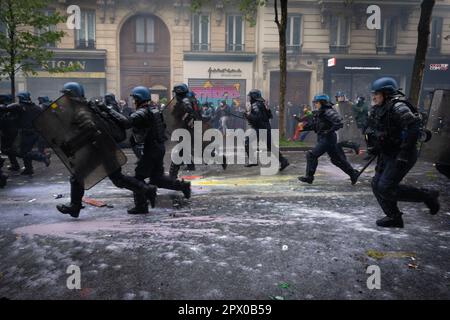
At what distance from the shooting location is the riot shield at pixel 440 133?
6680mm

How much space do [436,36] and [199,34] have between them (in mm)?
13740

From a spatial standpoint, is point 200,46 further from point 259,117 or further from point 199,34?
point 259,117

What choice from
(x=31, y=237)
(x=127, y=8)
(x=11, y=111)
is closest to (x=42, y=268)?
(x=31, y=237)

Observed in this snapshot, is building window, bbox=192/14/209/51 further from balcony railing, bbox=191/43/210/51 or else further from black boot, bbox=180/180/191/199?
black boot, bbox=180/180/191/199

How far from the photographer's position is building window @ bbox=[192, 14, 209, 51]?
2289 centimetres

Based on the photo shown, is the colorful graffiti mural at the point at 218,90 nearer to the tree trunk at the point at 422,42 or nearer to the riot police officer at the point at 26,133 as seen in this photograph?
the tree trunk at the point at 422,42

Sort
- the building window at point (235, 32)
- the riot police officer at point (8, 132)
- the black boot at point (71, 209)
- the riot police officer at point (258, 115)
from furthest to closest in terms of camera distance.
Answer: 1. the building window at point (235, 32)
2. the riot police officer at point (258, 115)
3. the riot police officer at point (8, 132)
4. the black boot at point (71, 209)

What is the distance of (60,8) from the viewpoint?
21.5 meters

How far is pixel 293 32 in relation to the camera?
901 inches

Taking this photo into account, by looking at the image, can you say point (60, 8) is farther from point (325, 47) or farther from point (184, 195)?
point (184, 195)

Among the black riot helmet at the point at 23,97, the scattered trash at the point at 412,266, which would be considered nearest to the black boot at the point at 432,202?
the scattered trash at the point at 412,266

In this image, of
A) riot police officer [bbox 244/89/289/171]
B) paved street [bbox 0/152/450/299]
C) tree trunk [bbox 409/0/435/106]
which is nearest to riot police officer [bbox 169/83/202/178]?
paved street [bbox 0/152/450/299]

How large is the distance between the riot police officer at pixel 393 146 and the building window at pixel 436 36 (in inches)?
869

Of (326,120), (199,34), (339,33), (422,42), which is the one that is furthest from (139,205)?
(339,33)
